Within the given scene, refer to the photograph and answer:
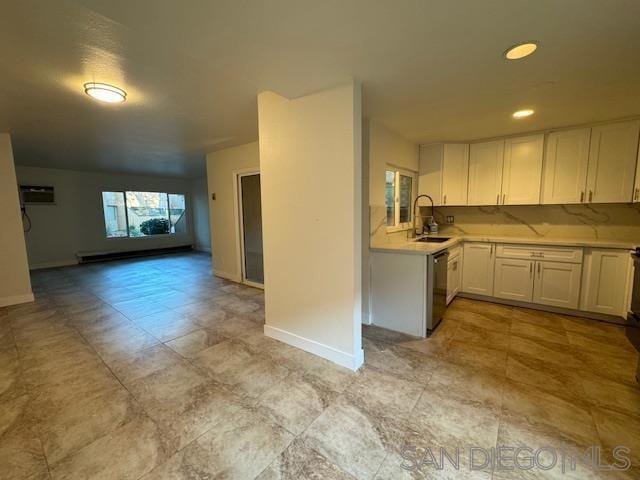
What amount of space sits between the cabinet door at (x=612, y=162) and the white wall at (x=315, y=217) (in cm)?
314

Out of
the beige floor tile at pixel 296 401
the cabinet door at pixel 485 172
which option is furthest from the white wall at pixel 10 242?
the cabinet door at pixel 485 172

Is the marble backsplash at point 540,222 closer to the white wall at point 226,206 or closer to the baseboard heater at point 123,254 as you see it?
the white wall at point 226,206

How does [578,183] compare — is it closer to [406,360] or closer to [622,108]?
[622,108]

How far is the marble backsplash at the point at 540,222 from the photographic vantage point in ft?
10.6

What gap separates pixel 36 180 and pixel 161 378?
7145mm

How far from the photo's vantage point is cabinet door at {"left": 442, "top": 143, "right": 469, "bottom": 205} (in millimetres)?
3854

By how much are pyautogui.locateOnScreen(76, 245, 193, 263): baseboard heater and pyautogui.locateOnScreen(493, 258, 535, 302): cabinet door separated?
8.63m

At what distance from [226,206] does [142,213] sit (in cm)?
480

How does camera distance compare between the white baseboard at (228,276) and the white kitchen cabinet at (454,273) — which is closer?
the white kitchen cabinet at (454,273)

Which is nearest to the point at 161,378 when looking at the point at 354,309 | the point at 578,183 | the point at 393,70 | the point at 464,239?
the point at 354,309

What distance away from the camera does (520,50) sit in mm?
1671

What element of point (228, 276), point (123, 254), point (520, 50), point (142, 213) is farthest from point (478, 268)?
point (142, 213)

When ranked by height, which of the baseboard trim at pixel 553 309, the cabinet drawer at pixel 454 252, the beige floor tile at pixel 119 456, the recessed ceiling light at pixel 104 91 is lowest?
the beige floor tile at pixel 119 456

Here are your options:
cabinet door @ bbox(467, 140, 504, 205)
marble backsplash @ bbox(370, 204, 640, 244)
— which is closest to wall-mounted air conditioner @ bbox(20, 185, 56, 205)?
marble backsplash @ bbox(370, 204, 640, 244)
